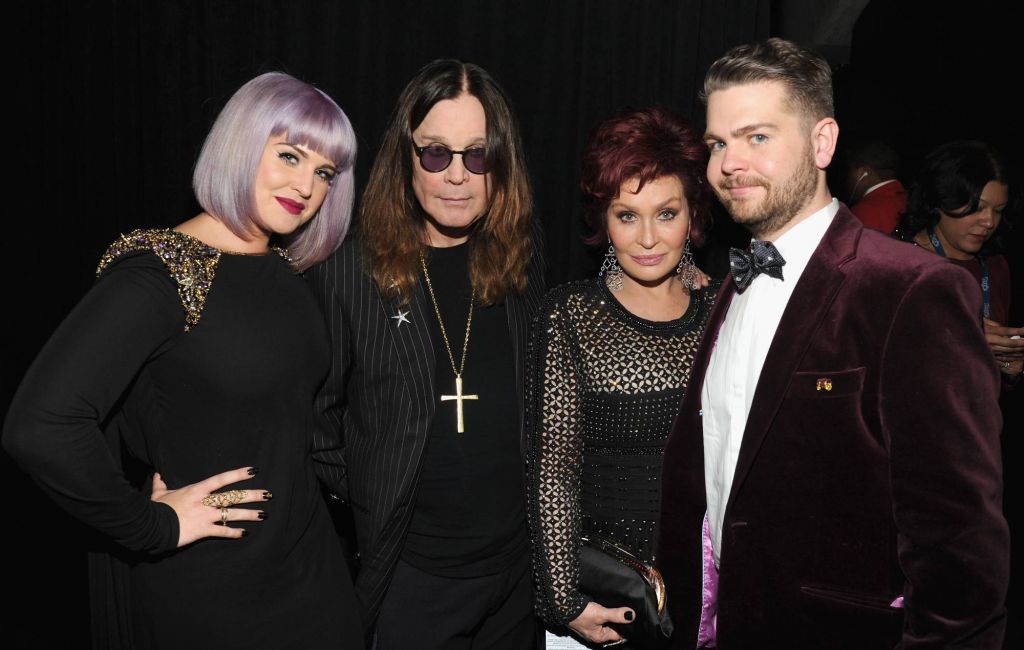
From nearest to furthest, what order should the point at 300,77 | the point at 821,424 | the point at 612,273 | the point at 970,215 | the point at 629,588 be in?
the point at 821,424 < the point at 629,588 < the point at 612,273 < the point at 300,77 < the point at 970,215

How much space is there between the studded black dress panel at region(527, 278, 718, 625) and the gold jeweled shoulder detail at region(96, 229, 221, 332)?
0.91m

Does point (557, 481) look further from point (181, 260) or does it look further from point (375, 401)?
point (181, 260)

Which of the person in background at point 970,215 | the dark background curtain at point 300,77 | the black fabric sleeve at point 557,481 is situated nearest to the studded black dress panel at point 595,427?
the black fabric sleeve at point 557,481

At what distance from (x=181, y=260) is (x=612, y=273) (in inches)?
47.3

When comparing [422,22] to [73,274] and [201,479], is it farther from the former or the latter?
[73,274]

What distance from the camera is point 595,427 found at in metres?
2.10

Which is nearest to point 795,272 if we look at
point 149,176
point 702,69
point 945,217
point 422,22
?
point 702,69

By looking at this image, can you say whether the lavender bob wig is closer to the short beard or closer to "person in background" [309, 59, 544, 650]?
"person in background" [309, 59, 544, 650]

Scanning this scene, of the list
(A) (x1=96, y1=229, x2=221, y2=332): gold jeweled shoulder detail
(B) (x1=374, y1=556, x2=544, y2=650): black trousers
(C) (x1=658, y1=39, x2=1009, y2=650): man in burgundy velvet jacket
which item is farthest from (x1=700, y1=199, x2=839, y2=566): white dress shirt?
(A) (x1=96, y1=229, x2=221, y2=332): gold jeweled shoulder detail

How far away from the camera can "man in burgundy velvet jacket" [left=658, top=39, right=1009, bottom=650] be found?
4.35ft

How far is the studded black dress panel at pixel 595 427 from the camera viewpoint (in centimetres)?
206

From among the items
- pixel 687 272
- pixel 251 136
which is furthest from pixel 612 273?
pixel 251 136

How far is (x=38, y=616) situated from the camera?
373 centimetres

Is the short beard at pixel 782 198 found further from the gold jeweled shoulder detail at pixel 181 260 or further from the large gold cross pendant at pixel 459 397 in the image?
the gold jeweled shoulder detail at pixel 181 260
